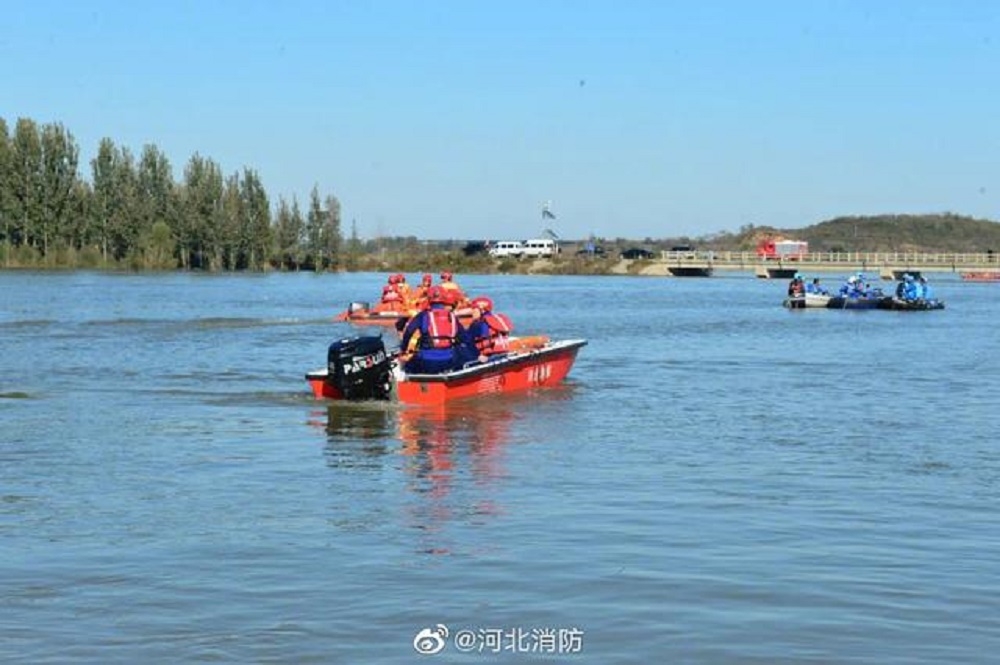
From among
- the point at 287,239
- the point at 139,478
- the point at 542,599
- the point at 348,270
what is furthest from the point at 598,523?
the point at 348,270

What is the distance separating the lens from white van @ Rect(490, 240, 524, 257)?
159475 mm

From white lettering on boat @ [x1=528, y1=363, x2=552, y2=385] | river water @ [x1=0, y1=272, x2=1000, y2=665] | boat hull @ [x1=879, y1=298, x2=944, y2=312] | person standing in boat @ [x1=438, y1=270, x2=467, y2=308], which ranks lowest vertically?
boat hull @ [x1=879, y1=298, x2=944, y2=312]

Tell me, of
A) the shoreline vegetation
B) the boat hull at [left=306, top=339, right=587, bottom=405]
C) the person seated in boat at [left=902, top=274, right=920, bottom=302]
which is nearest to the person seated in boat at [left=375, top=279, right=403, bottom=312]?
the boat hull at [left=306, top=339, right=587, bottom=405]

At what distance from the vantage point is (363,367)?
22.8m

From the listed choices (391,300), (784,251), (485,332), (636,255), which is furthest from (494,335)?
(784,251)

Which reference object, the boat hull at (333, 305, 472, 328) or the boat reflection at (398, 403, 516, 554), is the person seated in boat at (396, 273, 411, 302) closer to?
the boat hull at (333, 305, 472, 328)

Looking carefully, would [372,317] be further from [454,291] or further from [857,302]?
[857,302]

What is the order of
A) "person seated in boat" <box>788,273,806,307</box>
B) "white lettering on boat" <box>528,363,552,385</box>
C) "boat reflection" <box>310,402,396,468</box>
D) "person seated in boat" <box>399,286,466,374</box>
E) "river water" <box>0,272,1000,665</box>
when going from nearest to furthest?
"river water" <box>0,272,1000,665</box>
"boat reflection" <box>310,402,396,468</box>
"person seated in boat" <box>399,286,466,374</box>
"white lettering on boat" <box>528,363,552,385</box>
"person seated in boat" <box>788,273,806,307</box>

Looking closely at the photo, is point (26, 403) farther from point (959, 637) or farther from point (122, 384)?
point (959, 637)

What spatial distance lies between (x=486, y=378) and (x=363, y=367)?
2.98 metres

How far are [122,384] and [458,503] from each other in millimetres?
15556

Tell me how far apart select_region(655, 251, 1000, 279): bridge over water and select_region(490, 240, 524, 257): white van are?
18247mm

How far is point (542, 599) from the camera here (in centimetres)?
1122

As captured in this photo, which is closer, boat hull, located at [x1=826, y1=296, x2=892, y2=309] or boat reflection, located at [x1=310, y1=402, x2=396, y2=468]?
boat reflection, located at [x1=310, y1=402, x2=396, y2=468]
